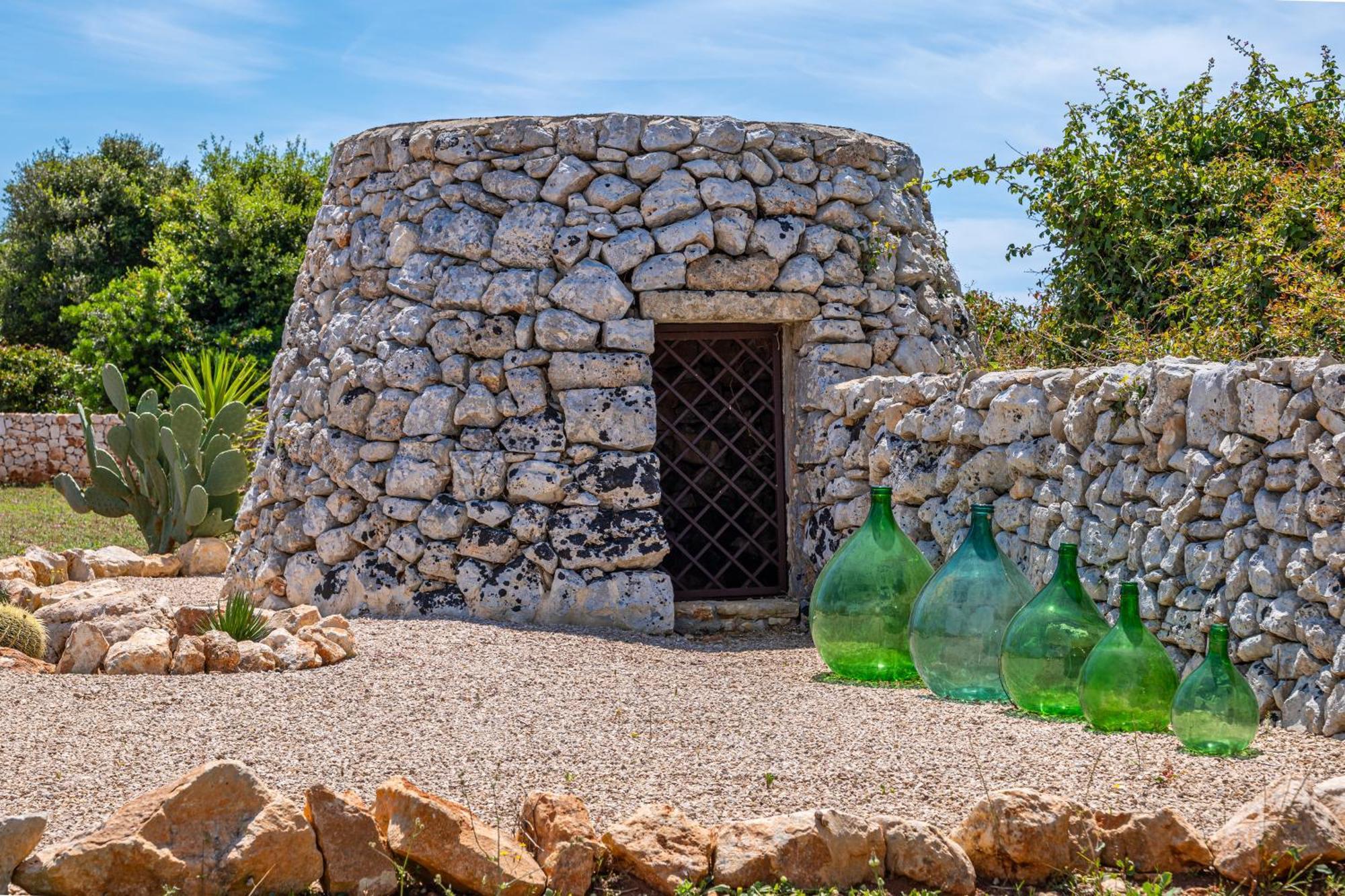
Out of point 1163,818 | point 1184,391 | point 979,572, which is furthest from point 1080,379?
point 1163,818

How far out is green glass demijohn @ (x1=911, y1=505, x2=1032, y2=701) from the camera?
499cm

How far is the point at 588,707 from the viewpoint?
489 centimetres

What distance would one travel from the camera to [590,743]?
4285 mm

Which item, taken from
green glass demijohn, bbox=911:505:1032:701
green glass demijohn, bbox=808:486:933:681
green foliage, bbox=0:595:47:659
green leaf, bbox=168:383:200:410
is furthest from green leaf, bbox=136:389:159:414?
green glass demijohn, bbox=911:505:1032:701

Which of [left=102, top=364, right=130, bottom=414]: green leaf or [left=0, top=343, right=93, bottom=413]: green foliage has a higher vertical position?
[left=0, top=343, right=93, bottom=413]: green foliage

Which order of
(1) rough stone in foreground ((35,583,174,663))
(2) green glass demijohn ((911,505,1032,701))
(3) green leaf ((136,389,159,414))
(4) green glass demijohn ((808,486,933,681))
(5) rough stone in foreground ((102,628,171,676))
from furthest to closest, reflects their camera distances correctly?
(3) green leaf ((136,389,159,414)) < (1) rough stone in foreground ((35,583,174,663)) < (5) rough stone in foreground ((102,628,171,676)) < (4) green glass demijohn ((808,486,933,681)) < (2) green glass demijohn ((911,505,1032,701))

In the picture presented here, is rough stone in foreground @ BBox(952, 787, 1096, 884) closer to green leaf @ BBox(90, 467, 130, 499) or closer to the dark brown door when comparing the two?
the dark brown door

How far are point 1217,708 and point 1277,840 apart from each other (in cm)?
88

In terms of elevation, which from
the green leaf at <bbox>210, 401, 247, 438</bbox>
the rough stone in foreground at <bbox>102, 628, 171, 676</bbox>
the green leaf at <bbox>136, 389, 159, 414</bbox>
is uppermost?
the green leaf at <bbox>136, 389, 159, 414</bbox>

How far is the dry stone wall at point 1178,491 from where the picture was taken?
14.6 feet

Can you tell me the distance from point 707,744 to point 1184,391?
2262 mm

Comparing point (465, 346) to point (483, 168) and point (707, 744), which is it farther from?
point (707, 744)

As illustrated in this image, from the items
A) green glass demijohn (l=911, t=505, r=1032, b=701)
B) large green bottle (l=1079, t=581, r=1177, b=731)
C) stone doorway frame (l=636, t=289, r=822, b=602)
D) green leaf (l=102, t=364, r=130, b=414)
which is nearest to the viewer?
large green bottle (l=1079, t=581, r=1177, b=731)

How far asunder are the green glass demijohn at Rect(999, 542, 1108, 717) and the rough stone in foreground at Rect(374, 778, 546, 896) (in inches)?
85.7
